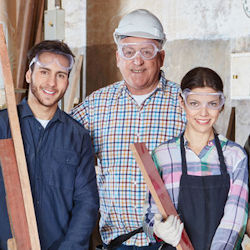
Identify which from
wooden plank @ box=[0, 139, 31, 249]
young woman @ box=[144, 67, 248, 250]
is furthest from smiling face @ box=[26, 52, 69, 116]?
young woman @ box=[144, 67, 248, 250]

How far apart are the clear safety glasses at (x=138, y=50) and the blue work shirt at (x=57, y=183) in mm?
A: 616

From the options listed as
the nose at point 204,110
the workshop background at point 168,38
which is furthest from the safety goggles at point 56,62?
the workshop background at point 168,38

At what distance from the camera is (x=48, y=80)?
2209mm

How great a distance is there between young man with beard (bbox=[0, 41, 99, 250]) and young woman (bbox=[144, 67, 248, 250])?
0.33m

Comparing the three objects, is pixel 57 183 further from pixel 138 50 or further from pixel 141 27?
pixel 141 27

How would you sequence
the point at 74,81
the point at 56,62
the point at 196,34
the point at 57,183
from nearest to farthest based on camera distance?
the point at 57,183, the point at 56,62, the point at 196,34, the point at 74,81

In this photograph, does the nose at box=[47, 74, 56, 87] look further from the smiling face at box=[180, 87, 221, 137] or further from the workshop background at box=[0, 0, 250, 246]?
the workshop background at box=[0, 0, 250, 246]

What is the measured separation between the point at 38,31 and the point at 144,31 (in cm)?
293

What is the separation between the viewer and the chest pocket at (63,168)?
6.94 ft

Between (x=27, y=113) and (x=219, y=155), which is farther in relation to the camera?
(x=27, y=113)

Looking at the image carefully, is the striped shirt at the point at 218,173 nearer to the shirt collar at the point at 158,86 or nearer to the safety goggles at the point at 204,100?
the safety goggles at the point at 204,100

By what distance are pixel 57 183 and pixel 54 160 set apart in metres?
0.11

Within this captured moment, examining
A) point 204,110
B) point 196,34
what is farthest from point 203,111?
point 196,34

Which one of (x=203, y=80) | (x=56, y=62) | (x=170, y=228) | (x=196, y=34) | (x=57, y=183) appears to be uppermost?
(x=196, y=34)
